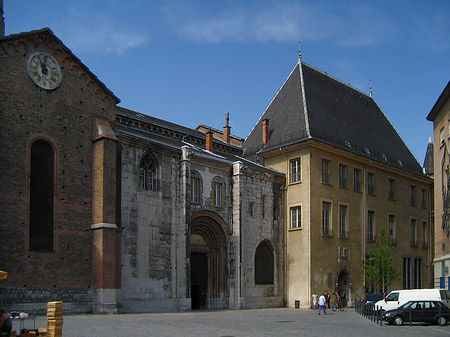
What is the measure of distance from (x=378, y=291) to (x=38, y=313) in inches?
A: 1006

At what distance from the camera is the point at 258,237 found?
35656mm

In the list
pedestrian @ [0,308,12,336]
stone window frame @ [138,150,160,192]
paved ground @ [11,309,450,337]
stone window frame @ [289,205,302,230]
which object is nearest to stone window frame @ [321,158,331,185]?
stone window frame @ [289,205,302,230]

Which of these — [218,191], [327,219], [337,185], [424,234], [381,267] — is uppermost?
[337,185]

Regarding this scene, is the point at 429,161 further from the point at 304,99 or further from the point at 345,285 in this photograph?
the point at 345,285

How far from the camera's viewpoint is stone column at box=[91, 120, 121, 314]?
85.1 ft

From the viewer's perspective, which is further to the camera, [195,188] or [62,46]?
[195,188]

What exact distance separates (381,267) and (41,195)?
23586 mm

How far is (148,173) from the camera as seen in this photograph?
98.1 feet

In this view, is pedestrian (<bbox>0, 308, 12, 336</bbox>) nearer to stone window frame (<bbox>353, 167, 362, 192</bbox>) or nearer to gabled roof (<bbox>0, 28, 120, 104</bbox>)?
gabled roof (<bbox>0, 28, 120, 104</bbox>)

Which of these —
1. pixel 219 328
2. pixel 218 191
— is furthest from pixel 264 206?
pixel 219 328

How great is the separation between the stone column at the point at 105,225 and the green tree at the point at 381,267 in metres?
18.9

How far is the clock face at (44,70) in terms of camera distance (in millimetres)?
25703

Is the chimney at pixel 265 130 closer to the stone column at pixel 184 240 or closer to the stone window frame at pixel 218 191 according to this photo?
the stone window frame at pixel 218 191

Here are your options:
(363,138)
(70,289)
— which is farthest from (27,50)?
(363,138)
